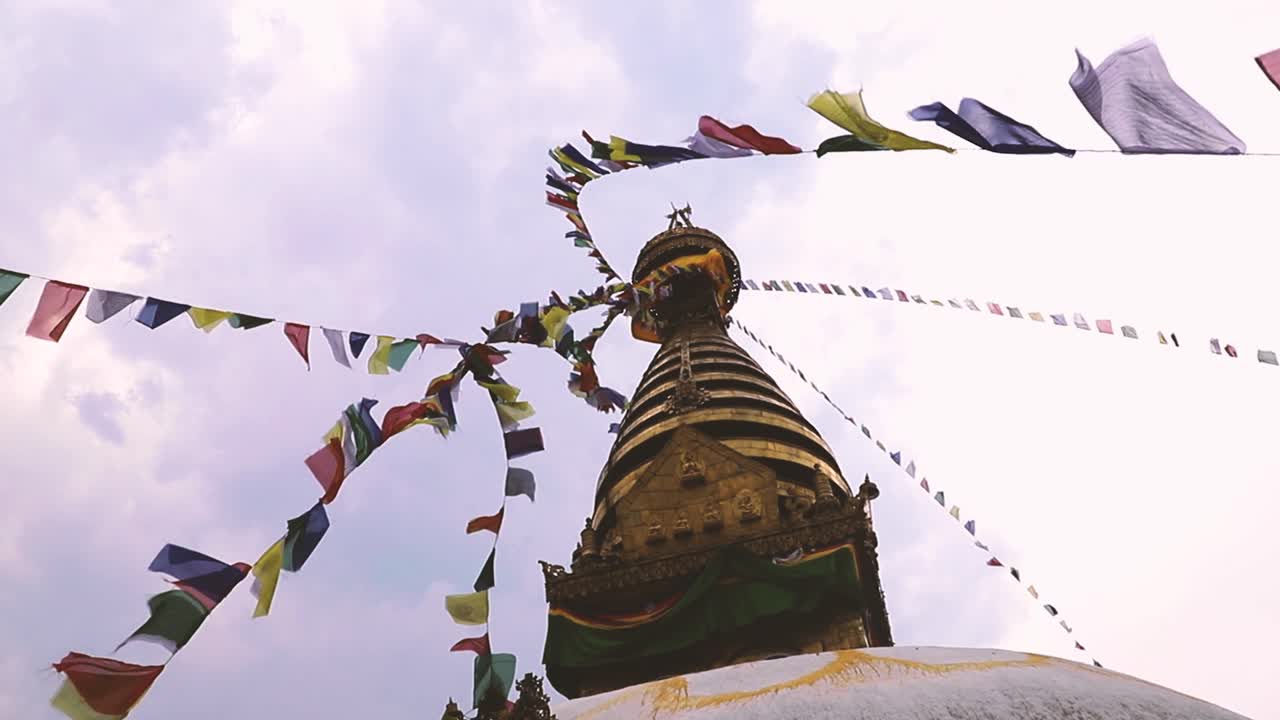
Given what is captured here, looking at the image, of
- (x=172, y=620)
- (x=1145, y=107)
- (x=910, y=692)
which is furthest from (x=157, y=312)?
(x=1145, y=107)

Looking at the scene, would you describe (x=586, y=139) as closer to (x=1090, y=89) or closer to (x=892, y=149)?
(x=892, y=149)

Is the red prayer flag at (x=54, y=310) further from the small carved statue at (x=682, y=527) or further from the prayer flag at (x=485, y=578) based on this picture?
the small carved statue at (x=682, y=527)

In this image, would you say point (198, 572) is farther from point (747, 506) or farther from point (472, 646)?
point (747, 506)

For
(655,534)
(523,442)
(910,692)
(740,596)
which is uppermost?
(655,534)

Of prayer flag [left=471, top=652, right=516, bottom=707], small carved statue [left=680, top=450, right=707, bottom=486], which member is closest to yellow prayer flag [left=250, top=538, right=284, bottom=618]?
prayer flag [left=471, top=652, right=516, bottom=707]

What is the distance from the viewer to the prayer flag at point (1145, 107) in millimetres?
5453

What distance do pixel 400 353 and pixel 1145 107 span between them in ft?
20.1

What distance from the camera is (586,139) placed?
1173cm

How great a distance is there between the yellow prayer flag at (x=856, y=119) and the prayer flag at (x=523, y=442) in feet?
13.1

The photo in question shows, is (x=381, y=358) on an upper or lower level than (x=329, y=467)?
upper

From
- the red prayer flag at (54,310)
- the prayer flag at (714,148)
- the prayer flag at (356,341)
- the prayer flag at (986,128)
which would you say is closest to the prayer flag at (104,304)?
the red prayer flag at (54,310)

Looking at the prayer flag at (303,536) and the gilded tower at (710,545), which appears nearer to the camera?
the prayer flag at (303,536)

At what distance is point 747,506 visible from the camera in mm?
13930

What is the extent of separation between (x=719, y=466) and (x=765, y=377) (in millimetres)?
4563
